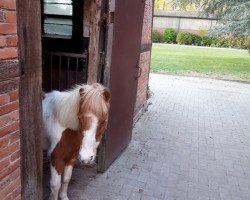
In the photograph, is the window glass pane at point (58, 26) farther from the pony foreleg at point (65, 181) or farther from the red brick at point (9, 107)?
the red brick at point (9, 107)

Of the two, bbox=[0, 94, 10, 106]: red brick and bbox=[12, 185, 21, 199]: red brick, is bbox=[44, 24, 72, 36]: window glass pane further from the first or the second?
bbox=[12, 185, 21, 199]: red brick

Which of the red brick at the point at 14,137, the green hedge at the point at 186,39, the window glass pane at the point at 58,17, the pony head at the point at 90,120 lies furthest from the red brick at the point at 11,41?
the green hedge at the point at 186,39

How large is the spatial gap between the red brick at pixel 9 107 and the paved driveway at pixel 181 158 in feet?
6.22

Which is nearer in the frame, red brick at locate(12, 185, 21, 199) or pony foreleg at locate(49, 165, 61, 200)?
red brick at locate(12, 185, 21, 199)

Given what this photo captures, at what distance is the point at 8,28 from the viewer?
87.7 inches

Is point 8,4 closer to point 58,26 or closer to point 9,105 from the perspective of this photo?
point 9,105

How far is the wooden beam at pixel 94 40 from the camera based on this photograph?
3757mm

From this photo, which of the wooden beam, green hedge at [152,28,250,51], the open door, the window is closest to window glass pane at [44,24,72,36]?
the window

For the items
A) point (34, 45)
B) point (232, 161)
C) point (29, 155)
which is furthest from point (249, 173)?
point (34, 45)

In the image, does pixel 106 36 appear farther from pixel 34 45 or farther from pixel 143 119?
pixel 143 119

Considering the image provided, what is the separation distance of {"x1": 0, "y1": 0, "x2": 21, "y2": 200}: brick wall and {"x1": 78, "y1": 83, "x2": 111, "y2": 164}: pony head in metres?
0.60

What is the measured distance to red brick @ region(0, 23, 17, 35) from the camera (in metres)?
2.17

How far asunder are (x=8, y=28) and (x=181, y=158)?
3.95 m

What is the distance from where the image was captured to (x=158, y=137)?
20.8 ft
